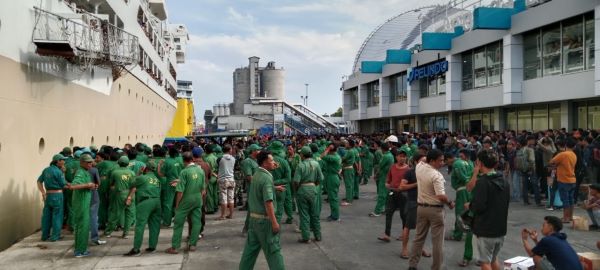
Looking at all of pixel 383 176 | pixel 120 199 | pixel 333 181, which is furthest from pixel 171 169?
pixel 383 176

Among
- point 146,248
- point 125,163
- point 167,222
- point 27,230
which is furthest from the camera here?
point 27,230

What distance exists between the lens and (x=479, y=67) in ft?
75.3

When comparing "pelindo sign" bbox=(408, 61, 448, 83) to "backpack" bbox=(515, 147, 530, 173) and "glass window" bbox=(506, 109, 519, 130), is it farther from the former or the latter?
"backpack" bbox=(515, 147, 530, 173)

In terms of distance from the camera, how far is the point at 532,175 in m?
11.2

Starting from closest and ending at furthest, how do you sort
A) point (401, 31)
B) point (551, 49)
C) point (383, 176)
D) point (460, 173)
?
point (460, 173), point (383, 176), point (551, 49), point (401, 31)

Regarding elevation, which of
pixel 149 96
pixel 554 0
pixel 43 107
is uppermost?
pixel 554 0

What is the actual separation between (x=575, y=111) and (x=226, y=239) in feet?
52.0

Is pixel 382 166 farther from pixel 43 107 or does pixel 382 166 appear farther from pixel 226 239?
pixel 43 107

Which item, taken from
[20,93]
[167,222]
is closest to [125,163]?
[167,222]

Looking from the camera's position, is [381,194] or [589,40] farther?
[589,40]

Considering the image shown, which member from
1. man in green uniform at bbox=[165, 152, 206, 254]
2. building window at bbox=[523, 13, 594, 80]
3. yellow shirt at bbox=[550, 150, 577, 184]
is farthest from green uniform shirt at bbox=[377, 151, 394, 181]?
building window at bbox=[523, 13, 594, 80]

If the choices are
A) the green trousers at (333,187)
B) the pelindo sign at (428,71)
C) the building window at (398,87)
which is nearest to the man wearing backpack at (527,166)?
the green trousers at (333,187)

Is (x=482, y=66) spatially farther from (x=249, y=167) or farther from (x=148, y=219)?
(x=148, y=219)

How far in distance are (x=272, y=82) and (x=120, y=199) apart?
78.9 meters
